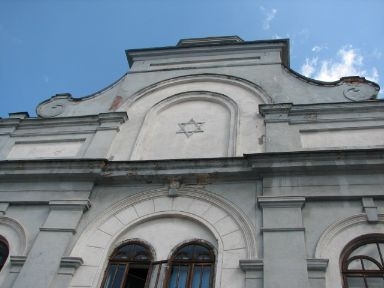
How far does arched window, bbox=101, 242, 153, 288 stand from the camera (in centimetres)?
775

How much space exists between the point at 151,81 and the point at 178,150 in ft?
10.5

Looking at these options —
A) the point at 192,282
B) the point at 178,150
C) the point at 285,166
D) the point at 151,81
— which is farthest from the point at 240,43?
the point at 192,282

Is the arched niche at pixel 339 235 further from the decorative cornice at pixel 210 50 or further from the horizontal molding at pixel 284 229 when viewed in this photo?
the decorative cornice at pixel 210 50

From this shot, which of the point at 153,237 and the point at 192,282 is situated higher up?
the point at 153,237

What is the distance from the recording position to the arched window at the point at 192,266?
7.48m

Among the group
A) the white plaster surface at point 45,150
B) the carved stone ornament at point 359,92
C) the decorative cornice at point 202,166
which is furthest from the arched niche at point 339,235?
the white plaster surface at point 45,150

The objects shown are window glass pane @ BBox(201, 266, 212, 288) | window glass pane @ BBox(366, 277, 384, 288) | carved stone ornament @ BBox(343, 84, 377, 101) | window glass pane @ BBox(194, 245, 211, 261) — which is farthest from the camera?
carved stone ornament @ BBox(343, 84, 377, 101)

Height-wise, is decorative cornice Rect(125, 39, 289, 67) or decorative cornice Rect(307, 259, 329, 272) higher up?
decorative cornice Rect(125, 39, 289, 67)

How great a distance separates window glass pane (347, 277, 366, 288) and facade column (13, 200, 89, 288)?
16.9 ft

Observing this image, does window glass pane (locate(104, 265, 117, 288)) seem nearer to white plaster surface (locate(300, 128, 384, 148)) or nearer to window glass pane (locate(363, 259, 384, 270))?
window glass pane (locate(363, 259, 384, 270))

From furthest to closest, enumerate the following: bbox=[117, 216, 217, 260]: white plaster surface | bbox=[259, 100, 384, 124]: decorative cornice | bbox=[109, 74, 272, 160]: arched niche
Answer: bbox=[109, 74, 272, 160]: arched niche < bbox=[259, 100, 384, 124]: decorative cornice < bbox=[117, 216, 217, 260]: white plaster surface

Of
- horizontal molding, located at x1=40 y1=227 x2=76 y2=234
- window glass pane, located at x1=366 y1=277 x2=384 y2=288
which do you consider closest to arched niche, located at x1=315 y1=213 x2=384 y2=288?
window glass pane, located at x1=366 y1=277 x2=384 y2=288

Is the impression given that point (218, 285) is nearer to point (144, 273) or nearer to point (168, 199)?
point (144, 273)

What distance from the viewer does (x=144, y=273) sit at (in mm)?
7871
